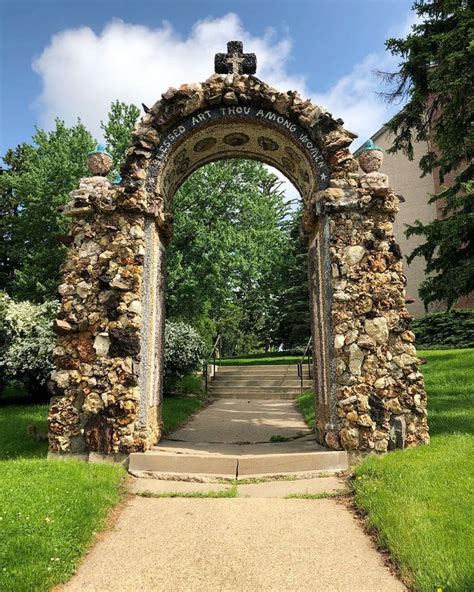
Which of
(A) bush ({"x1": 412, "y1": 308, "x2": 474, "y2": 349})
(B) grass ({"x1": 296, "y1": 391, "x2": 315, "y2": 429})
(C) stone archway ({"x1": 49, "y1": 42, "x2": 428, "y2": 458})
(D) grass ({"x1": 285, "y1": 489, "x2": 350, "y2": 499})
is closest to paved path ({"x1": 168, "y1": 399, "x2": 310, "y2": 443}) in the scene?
(B) grass ({"x1": 296, "y1": 391, "x2": 315, "y2": 429})

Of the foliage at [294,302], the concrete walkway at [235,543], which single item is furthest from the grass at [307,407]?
the foliage at [294,302]

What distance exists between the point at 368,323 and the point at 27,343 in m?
8.49

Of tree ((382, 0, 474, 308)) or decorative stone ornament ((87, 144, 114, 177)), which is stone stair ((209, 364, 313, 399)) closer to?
tree ((382, 0, 474, 308))

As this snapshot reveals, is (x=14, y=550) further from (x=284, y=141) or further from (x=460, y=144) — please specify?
(x=460, y=144)

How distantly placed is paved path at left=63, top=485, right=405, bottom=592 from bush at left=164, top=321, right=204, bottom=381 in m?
7.95

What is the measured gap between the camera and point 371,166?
6043mm

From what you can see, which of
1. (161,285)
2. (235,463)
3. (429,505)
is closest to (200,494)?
(235,463)

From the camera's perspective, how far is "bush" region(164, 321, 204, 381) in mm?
12266

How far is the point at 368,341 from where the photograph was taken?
557 centimetres

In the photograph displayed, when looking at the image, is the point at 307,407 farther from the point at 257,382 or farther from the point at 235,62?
the point at 235,62

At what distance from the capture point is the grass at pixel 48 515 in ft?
9.34

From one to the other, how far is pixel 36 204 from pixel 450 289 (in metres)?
14.6

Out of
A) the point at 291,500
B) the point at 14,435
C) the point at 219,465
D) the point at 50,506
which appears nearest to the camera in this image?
the point at 50,506

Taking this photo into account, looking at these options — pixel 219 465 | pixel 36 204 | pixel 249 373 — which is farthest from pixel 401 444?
pixel 36 204
